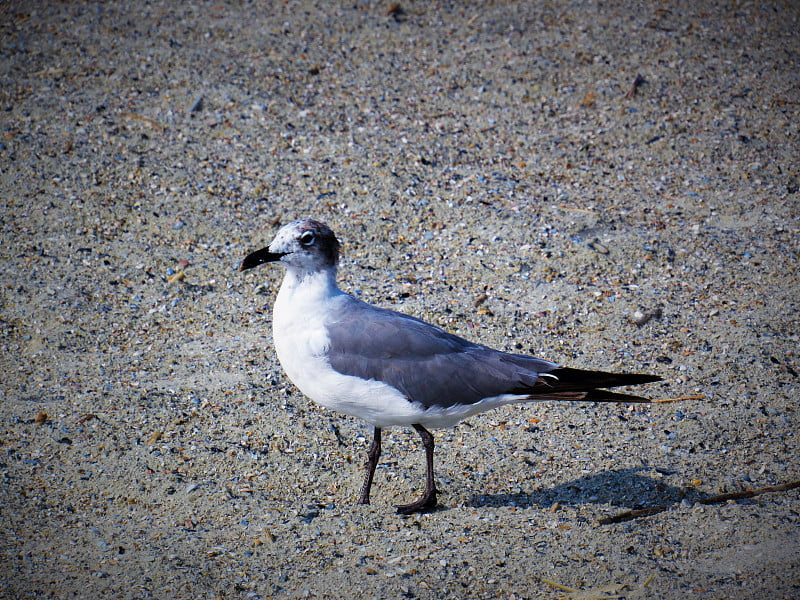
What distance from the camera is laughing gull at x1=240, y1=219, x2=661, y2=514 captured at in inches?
165

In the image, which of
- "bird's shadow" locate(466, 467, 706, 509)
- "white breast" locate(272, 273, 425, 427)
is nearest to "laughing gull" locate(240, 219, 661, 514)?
"white breast" locate(272, 273, 425, 427)

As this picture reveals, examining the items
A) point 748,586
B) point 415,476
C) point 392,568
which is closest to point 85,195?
point 415,476

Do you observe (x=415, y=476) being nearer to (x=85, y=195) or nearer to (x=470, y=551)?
(x=470, y=551)

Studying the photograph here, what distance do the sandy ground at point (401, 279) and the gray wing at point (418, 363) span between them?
674mm

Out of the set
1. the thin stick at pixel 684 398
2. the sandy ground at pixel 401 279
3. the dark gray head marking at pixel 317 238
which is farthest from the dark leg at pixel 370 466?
the thin stick at pixel 684 398

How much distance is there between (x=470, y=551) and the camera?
12.7 ft

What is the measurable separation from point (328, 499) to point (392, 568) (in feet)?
2.80

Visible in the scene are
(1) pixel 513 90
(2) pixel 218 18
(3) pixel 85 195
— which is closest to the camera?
(3) pixel 85 195

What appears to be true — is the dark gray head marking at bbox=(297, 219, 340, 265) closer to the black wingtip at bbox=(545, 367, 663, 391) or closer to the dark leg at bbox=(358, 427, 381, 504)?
the dark leg at bbox=(358, 427, 381, 504)

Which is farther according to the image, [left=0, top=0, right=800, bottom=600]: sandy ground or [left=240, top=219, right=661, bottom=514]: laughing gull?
[left=240, top=219, right=661, bottom=514]: laughing gull

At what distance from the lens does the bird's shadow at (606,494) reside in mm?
4355

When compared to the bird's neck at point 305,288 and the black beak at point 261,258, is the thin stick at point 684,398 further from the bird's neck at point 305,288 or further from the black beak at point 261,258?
the black beak at point 261,258

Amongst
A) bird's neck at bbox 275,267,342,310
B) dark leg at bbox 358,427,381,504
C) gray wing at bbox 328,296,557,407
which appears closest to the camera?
gray wing at bbox 328,296,557,407

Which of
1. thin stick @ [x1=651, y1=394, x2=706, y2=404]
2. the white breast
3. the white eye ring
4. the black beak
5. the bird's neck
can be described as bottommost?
thin stick @ [x1=651, y1=394, x2=706, y2=404]
